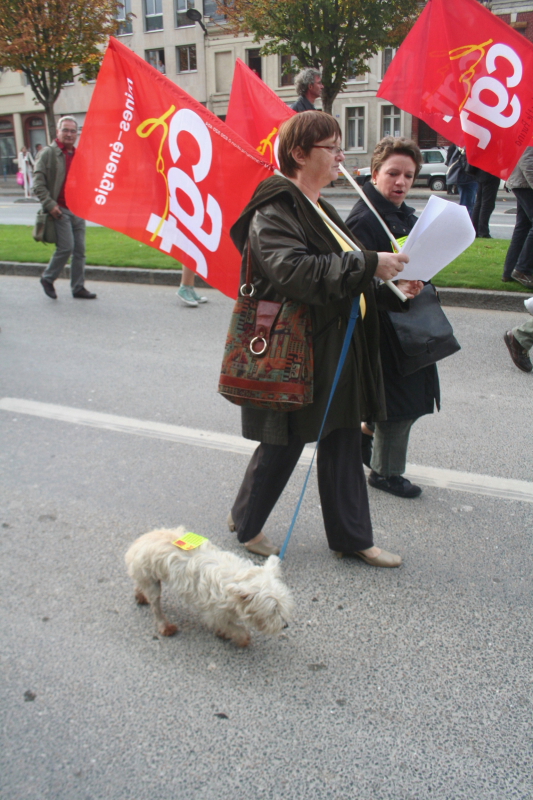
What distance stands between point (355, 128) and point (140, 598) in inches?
1519

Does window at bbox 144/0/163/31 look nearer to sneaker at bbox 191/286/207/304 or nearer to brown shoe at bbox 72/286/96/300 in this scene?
brown shoe at bbox 72/286/96/300

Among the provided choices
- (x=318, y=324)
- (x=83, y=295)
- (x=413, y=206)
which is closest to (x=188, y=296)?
(x=83, y=295)

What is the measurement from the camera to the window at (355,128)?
122 ft

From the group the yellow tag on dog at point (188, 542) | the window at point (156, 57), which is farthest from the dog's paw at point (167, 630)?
the window at point (156, 57)

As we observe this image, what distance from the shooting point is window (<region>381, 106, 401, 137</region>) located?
119 ft

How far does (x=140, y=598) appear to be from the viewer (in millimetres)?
2672

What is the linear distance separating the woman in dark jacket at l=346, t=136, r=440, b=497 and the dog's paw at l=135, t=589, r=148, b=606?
4.16ft

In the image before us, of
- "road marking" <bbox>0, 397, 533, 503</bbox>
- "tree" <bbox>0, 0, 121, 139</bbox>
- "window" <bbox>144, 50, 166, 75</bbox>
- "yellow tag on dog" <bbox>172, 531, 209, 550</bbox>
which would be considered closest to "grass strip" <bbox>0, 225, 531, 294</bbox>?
"road marking" <bbox>0, 397, 533, 503</bbox>

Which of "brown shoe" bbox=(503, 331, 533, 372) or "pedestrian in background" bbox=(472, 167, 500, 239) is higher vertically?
"pedestrian in background" bbox=(472, 167, 500, 239)

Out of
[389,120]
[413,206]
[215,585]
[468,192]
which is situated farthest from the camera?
[389,120]

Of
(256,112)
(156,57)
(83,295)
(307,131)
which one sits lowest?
(83,295)

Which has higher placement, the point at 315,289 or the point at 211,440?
the point at 315,289

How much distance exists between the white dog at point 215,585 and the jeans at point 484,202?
28.5 feet

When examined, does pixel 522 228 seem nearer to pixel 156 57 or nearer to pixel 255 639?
pixel 255 639
